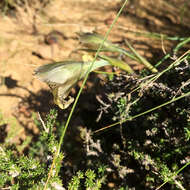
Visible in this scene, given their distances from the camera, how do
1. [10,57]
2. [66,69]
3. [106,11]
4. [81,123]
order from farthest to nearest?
[106,11], [10,57], [81,123], [66,69]

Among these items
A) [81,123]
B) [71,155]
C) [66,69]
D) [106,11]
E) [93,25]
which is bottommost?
[71,155]

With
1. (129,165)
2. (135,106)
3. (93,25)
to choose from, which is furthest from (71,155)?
(93,25)

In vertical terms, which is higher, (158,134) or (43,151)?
(158,134)

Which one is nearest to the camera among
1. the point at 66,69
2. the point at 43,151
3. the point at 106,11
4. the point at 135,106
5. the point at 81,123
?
the point at 66,69

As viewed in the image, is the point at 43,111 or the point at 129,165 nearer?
the point at 129,165

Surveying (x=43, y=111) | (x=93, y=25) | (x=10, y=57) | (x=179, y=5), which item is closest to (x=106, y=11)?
(x=93, y=25)

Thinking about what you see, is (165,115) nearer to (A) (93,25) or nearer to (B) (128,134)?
(B) (128,134)
